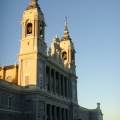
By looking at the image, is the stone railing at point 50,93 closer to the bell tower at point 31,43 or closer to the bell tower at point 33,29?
the bell tower at point 31,43

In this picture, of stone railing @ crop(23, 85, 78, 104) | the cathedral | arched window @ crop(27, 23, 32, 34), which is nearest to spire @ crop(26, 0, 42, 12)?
the cathedral

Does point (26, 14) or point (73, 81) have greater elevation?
point (26, 14)

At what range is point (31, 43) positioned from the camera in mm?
62812

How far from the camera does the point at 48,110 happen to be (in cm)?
6638

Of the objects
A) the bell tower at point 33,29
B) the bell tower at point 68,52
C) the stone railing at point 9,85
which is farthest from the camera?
the bell tower at point 68,52

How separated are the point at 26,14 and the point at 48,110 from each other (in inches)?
890

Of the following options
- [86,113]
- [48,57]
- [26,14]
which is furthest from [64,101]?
[86,113]

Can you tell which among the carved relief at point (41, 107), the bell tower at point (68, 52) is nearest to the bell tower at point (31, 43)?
the carved relief at point (41, 107)

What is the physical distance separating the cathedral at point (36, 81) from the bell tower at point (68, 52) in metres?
2.39

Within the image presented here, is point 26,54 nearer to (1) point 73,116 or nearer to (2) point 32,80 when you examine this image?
(2) point 32,80

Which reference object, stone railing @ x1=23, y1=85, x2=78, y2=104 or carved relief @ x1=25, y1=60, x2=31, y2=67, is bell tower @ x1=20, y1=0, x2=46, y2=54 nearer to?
carved relief @ x1=25, y1=60, x2=31, y2=67

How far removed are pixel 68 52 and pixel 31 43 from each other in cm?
2295

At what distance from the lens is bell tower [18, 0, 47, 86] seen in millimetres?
60625

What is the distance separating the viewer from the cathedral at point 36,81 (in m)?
57.0
